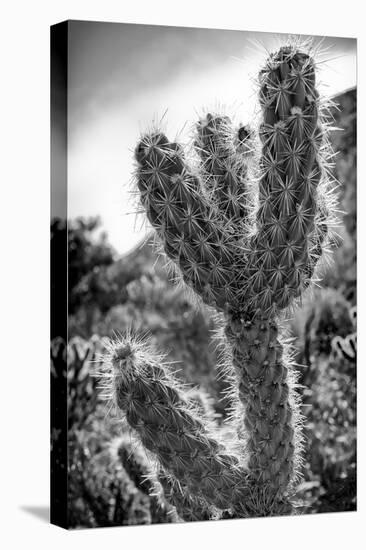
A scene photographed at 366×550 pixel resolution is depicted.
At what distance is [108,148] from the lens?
6.10 meters

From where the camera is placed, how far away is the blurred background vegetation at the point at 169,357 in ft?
20.1

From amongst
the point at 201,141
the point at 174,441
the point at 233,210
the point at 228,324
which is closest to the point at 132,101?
the point at 201,141

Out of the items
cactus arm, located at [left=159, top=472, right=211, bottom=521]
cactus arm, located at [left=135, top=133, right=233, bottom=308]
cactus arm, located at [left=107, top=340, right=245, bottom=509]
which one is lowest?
cactus arm, located at [left=159, top=472, right=211, bottom=521]

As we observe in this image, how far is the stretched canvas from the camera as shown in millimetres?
4863

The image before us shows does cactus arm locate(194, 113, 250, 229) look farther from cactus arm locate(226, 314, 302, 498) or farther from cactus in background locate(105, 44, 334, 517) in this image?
cactus arm locate(226, 314, 302, 498)

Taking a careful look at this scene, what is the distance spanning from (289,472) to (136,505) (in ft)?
4.33

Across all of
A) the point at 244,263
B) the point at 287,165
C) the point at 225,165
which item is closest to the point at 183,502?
the point at 244,263

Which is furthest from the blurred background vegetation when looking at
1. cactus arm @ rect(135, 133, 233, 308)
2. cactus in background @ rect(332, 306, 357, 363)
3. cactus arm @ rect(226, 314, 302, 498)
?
cactus arm @ rect(135, 133, 233, 308)

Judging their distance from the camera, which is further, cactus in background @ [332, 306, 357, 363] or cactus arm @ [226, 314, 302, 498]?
cactus in background @ [332, 306, 357, 363]

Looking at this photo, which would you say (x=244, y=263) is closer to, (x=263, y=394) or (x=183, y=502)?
(x=263, y=394)

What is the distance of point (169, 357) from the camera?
7.95 m

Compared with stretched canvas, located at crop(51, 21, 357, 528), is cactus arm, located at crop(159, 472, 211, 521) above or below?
below

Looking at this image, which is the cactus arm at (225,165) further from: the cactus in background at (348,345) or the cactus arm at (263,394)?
the cactus in background at (348,345)

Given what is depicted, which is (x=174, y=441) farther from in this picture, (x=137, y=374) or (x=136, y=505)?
(x=136, y=505)
